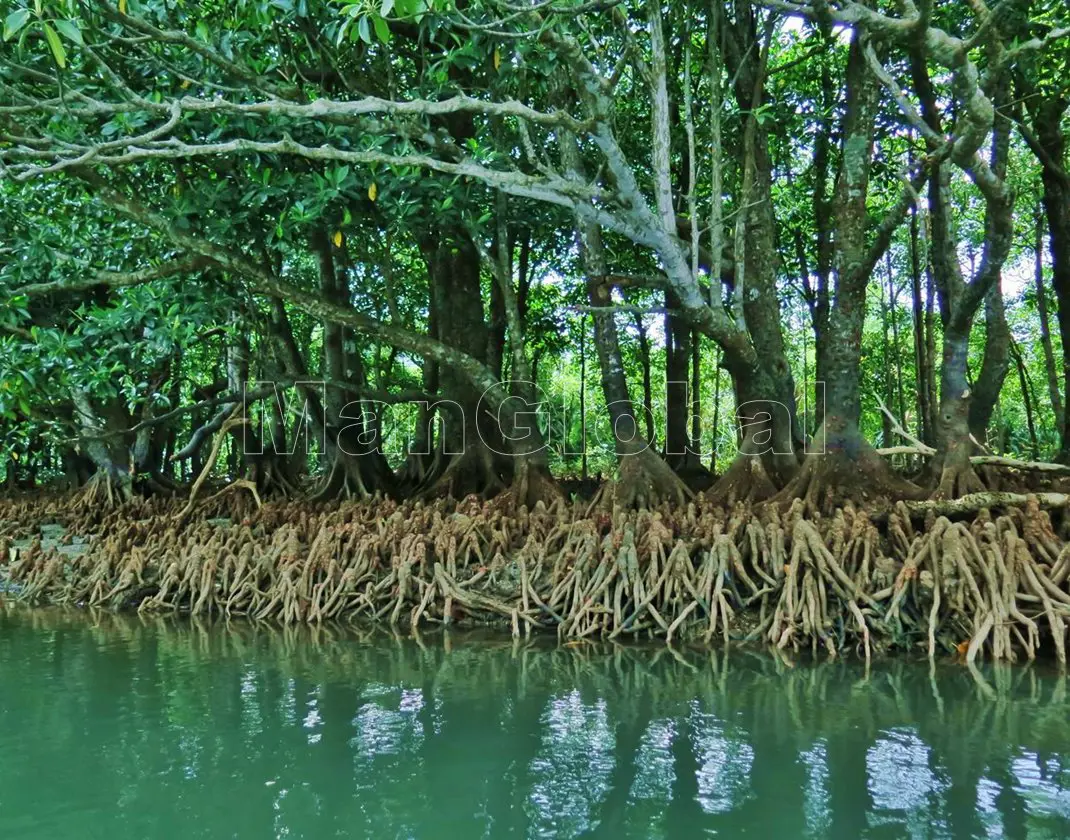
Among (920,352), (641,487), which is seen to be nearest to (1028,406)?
(920,352)

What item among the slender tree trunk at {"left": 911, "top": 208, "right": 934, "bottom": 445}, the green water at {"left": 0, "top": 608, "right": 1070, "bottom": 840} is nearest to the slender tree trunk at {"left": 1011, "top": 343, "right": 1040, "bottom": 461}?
the slender tree trunk at {"left": 911, "top": 208, "right": 934, "bottom": 445}

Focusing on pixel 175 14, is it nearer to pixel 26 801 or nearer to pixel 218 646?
pixel 218 646

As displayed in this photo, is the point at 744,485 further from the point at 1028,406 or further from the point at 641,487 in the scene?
the point at 1028,406

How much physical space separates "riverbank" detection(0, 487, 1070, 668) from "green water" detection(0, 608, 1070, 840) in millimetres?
447

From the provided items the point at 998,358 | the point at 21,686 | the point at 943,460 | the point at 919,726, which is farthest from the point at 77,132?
the point at 998,358

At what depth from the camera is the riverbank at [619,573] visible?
5684 millimetres

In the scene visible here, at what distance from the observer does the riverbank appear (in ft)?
18.6

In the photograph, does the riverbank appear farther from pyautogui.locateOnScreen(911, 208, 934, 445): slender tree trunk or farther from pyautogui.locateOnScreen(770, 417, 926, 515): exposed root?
pyautogui.locateOnScreen(911, 208, 934, 445): slender tree trunk

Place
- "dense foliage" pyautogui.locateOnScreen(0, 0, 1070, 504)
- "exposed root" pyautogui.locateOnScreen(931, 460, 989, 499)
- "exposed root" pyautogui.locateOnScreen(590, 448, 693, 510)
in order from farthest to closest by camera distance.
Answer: "exposed root" pyautogui.locateOnScreen(590, 448, 693, 510)
"exposed root" pyautogui.locateOnScreen(931, 460, 989, 499)
"dense foliage" pyautogui.locateOnScreen(0, 0, 1070, 504)

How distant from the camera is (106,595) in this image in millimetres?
8102

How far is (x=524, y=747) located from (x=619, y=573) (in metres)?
2.65

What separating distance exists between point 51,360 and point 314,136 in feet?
10.3

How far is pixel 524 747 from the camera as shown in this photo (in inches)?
159

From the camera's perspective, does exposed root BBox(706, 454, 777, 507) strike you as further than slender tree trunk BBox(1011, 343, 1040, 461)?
No
